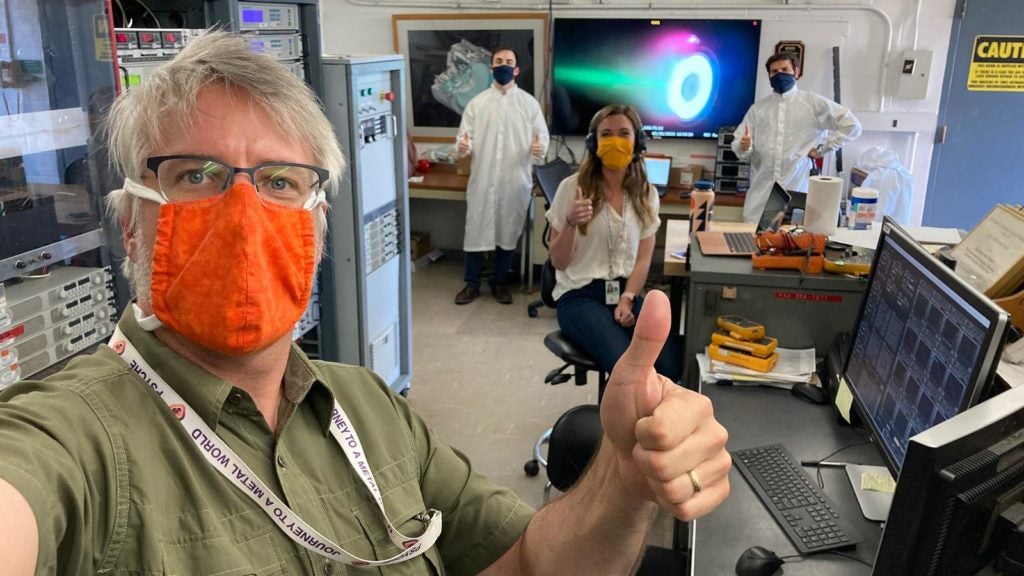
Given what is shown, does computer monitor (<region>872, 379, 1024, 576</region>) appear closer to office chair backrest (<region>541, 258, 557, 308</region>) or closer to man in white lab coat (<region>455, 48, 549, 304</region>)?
office chair backrest (<region>541, 258, 557, 308</region>)

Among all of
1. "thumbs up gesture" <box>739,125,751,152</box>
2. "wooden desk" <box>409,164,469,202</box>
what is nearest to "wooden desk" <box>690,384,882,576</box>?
"thumbs up gesture" <box>739,125,751,152</box>

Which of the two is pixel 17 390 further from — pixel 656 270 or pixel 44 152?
pixel 656 270

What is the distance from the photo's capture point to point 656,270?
5383mm

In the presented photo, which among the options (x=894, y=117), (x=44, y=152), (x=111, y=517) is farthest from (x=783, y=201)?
(x=894, y=117)

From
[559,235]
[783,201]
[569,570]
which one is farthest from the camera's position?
[559,235]

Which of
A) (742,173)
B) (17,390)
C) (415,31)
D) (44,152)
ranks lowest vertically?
(742,173)

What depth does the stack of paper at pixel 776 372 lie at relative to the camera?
2.12 metres

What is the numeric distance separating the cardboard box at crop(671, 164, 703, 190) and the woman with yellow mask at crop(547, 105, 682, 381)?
2.25 m

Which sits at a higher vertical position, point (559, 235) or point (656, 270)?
point (559, 235)

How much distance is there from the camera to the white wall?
4.98m

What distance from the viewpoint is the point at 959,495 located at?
3.03 feet

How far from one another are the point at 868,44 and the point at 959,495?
4.88m

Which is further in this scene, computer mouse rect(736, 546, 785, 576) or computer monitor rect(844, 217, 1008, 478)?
computer mouse rect(736, 546, 785, 576)

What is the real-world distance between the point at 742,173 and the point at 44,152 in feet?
14.3
